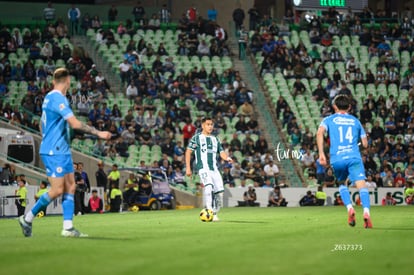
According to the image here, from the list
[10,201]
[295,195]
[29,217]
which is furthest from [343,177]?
[295,195]

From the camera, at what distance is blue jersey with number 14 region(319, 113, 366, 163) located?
16125mm

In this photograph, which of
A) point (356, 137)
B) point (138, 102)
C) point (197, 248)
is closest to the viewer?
point (197, 248)

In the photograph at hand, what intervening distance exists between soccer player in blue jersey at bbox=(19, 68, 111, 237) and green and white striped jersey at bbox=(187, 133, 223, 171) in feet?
23.4

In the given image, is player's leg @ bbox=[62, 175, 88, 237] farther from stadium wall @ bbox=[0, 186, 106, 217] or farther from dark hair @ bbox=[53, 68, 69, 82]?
stadium wall @ bbox=[0, 186, 106, 217]

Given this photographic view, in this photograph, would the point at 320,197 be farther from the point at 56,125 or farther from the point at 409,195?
the point at 56,125

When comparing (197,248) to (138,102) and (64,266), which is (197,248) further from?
(138,102)

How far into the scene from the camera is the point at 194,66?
142 feet

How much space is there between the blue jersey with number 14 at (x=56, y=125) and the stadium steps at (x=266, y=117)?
990 inches

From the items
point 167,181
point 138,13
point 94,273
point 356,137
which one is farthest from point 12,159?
point 94,273

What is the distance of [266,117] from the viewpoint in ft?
139

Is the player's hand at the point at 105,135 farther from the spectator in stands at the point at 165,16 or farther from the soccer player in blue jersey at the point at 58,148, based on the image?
the spectator in stands at the point at 165,16

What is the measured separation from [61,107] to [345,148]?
5409 millimetres

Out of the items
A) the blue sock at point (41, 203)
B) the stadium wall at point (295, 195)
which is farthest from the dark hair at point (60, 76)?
the stadium wall at point (295, 195)

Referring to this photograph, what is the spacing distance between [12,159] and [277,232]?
19.6m
